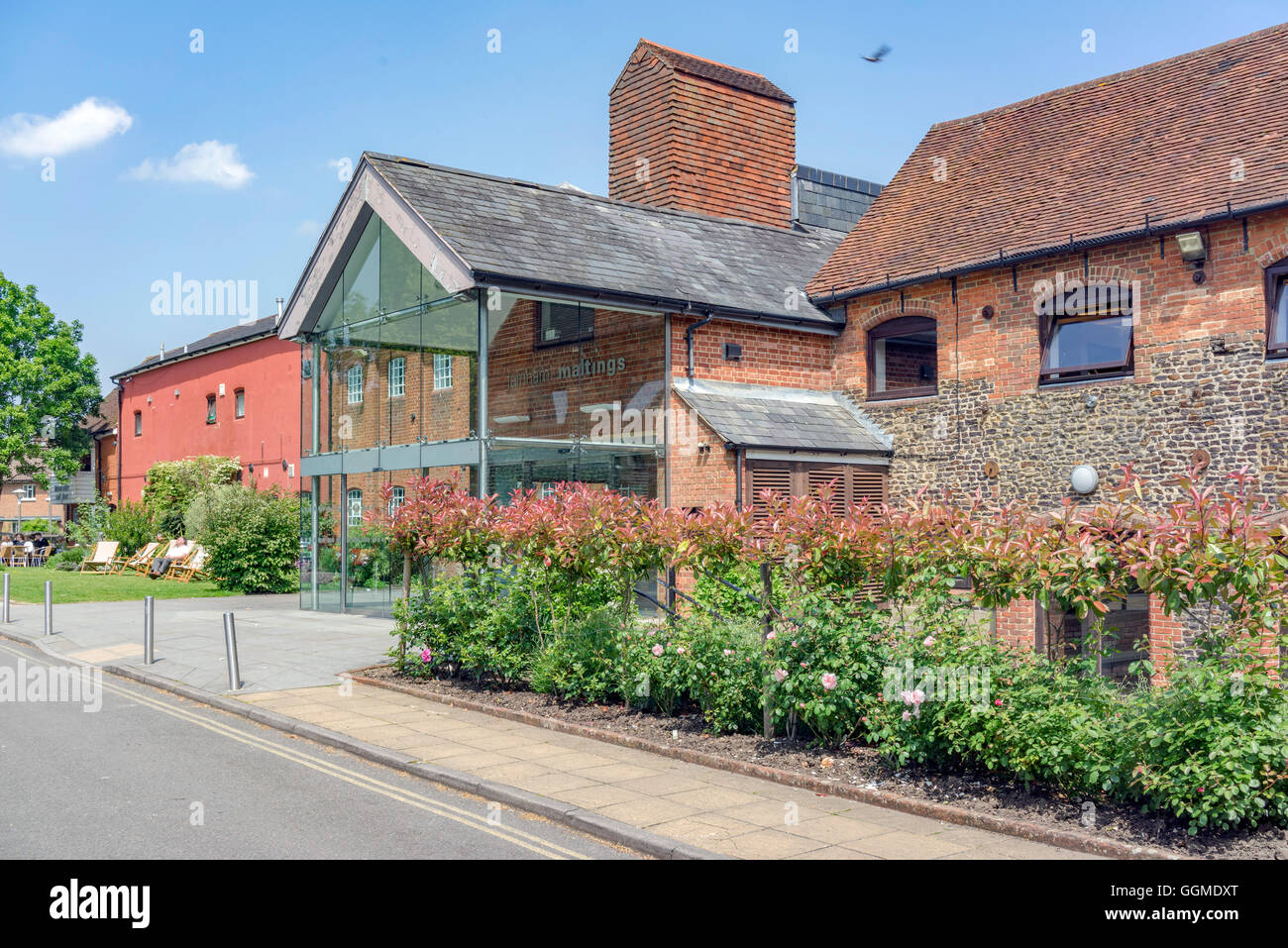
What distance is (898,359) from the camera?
19.8m

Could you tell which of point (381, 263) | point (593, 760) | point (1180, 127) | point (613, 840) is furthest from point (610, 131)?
point (613, 840)

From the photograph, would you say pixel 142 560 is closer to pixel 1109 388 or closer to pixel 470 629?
pixel 470 629

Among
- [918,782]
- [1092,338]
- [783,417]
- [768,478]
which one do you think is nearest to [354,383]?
[783,417]

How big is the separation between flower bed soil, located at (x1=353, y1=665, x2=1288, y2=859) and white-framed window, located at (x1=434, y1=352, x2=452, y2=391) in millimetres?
7788

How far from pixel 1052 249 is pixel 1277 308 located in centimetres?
318

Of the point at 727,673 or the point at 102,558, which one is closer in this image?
the point at 727,673

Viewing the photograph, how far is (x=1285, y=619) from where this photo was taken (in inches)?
246

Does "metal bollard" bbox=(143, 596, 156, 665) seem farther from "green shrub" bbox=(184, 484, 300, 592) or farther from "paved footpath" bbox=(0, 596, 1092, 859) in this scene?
"green shrub" bbox=(184, 484, 300, 592)

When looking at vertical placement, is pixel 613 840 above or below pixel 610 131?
below

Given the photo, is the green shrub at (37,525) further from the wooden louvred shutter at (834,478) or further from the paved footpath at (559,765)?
the wooden louvred shutter at (834,478)

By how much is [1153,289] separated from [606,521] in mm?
9357

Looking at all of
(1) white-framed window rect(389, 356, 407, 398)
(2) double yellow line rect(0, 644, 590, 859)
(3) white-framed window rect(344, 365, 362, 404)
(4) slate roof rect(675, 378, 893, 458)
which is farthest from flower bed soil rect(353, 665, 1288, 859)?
(3) white-framed window rect(344, 365, 362, 404)

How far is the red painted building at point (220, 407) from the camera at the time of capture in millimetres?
32281

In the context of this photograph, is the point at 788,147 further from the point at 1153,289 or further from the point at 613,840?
the point at 613,840
